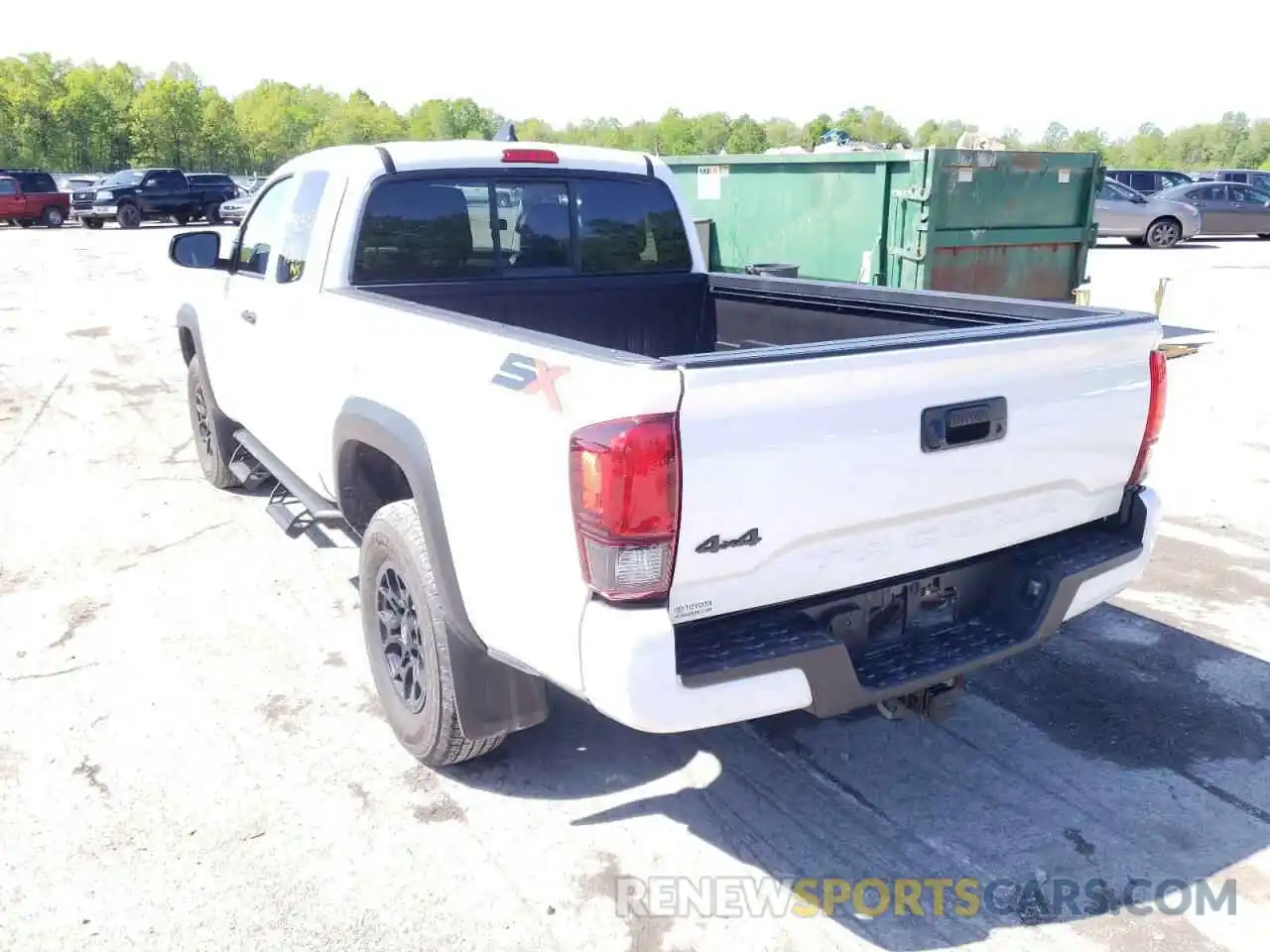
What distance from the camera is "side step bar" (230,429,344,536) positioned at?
170 inches

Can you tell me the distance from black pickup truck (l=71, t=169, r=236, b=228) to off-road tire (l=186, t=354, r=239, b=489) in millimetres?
28411

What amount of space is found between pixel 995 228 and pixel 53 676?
9.05 metres

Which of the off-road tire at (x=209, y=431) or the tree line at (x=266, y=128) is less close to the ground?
the tree line at (x=266, y=128)

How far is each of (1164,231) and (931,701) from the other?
80.9ft

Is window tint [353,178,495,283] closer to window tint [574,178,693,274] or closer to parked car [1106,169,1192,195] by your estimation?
window tint [574,178,693,274]

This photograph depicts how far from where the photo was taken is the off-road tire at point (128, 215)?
103ft

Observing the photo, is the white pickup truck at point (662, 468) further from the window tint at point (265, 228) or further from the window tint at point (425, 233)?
the window tint at point (265, 228)

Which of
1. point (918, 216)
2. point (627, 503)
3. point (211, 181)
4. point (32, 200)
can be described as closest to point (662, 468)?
point (627, 503)

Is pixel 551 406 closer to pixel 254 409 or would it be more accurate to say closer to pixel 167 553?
pixel 254 409

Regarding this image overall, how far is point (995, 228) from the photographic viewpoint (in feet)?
32.9

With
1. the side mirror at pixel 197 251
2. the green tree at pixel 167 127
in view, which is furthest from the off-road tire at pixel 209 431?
the green tree at pixel 167 127

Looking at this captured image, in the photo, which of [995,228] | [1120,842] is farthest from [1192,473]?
[1120,842]

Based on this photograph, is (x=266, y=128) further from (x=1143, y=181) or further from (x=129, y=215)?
(x=1143, y=181)

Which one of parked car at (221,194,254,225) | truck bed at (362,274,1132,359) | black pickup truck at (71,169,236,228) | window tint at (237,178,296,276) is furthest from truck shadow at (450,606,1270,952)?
black pickup truck at (71,169,236,228)
